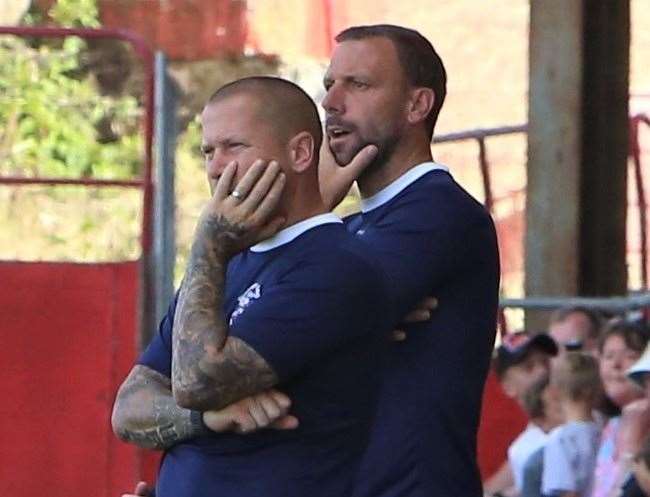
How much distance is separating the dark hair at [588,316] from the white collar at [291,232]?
3.66 m

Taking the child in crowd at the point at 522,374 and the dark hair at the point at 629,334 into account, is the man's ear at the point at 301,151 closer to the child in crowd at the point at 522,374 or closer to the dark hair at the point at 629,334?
the dark hair at the point at 629,334

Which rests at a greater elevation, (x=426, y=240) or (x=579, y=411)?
(x=426, y=240)

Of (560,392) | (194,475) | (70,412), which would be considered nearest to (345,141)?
(194,475)

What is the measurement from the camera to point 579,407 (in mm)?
6562

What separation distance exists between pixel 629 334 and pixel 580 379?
0.25 metres

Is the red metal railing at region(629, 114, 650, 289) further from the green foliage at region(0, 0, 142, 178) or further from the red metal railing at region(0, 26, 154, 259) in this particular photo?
the red metal railing at region(0, 26, 154, 259)

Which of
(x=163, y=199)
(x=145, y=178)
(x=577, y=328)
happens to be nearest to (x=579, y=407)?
(x=577, y=328)

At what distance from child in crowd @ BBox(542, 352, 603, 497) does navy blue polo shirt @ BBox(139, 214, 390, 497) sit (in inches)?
119

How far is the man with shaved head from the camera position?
3.32m

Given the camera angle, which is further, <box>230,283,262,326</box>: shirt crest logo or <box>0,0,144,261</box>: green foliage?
<box>0,0,144,261</box>: green foliage

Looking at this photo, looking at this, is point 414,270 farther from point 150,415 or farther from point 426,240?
point 150,415

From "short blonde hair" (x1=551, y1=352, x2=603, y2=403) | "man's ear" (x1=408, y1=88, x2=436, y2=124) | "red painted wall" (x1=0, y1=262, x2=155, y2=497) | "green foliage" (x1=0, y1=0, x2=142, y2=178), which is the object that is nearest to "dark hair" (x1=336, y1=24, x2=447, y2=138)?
"man's ear" (x1=408, y1=88, x2=436, y2=124)

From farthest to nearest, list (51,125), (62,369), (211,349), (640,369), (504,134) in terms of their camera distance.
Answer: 1. (51,125)
2. (504,134)
3. (62,369)
4. (640,369)
5. (211,349)

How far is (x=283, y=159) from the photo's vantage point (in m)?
3.43
